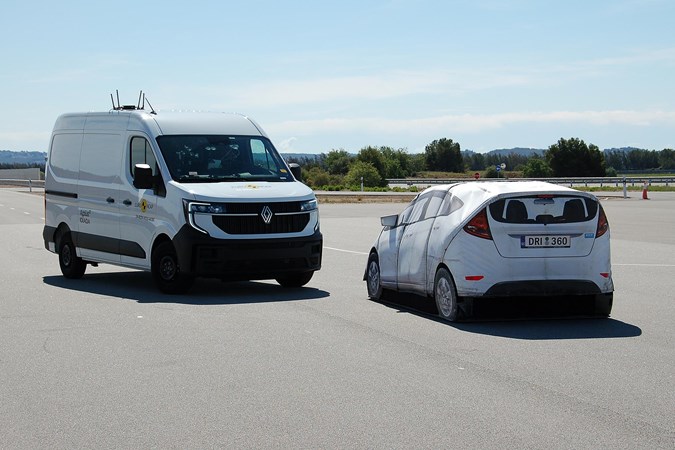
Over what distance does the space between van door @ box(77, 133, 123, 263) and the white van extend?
1 cm

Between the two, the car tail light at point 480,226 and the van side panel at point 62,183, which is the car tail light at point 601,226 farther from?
the van side panel at point 62,183

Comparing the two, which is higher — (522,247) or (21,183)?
(522,247)

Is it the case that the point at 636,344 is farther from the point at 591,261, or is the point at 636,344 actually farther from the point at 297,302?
the point at 297,302

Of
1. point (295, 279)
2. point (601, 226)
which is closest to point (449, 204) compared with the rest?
point (601, 226)

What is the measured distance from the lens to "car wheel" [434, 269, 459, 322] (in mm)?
11406

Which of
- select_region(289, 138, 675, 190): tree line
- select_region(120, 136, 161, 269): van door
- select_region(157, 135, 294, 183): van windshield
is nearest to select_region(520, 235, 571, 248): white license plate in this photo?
select_region(157, 135, 294, 183): van windshield

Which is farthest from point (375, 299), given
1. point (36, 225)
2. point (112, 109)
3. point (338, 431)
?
point (36, 225)

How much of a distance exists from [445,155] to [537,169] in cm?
3243

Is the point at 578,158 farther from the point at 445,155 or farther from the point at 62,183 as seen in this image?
the point at 62,183

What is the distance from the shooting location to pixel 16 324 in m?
11.7

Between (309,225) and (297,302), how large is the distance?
1.41m

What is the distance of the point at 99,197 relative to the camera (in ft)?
52.8

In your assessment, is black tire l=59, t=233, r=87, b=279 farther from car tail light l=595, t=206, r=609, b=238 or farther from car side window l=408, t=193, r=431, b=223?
car tail light l=595, t=206, r=609, b=238

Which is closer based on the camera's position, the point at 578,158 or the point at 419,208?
the point at 419,208
